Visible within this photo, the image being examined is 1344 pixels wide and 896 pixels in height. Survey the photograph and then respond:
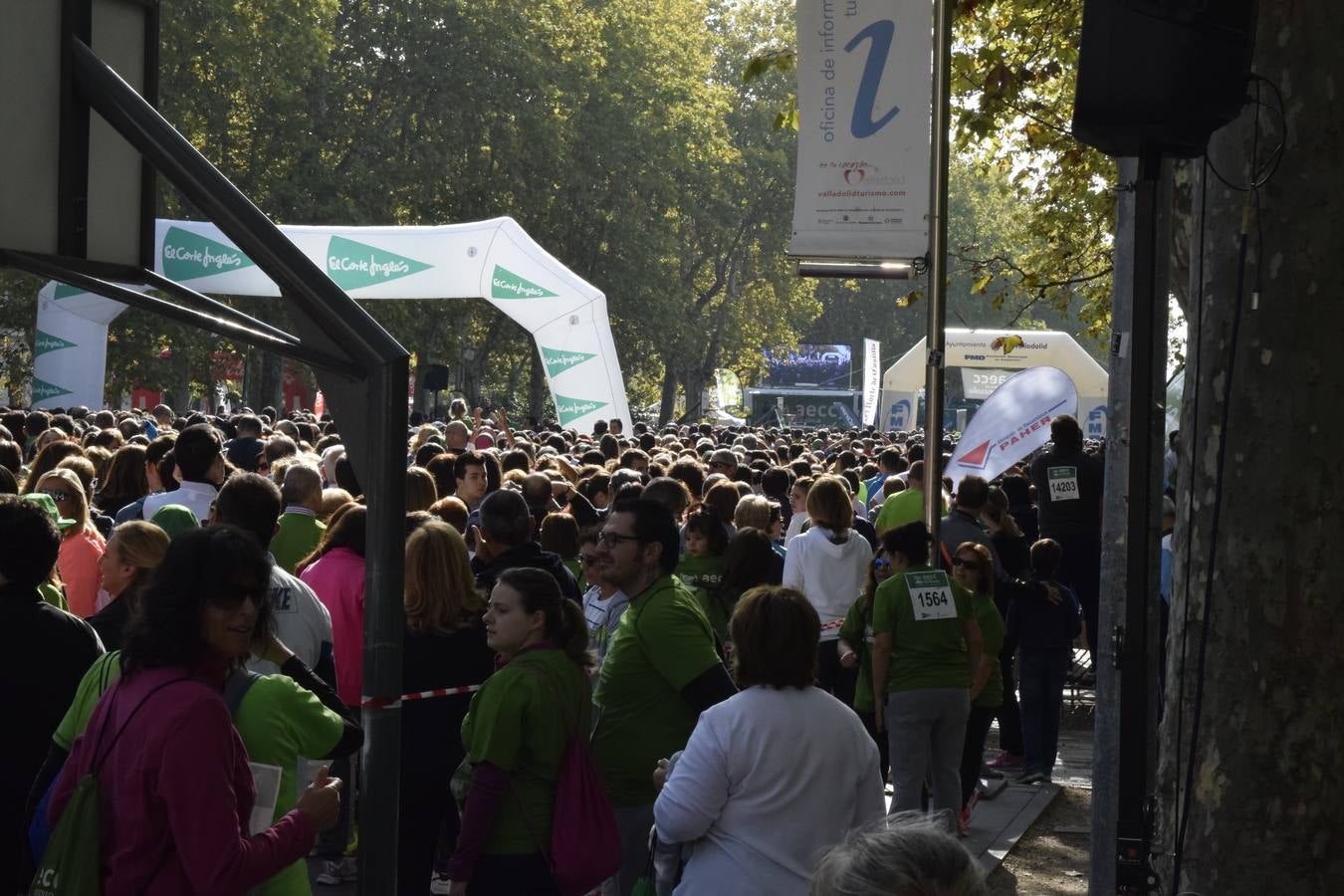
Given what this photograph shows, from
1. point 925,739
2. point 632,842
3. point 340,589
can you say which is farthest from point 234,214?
point 925,739

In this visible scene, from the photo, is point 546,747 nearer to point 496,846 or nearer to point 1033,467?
point 496,846

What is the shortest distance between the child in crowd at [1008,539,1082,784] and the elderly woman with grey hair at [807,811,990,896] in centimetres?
876

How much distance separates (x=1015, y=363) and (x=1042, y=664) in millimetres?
19949

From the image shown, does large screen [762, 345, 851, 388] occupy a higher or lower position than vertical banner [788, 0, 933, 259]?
higher

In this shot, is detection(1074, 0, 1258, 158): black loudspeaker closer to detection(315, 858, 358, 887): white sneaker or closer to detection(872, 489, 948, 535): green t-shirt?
detection(315, 858, 358, 887): white sneaker

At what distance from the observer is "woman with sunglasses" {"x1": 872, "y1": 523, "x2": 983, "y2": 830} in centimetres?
785

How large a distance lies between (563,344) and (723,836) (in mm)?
19034

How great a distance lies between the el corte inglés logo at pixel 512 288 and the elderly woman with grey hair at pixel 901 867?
2117cm

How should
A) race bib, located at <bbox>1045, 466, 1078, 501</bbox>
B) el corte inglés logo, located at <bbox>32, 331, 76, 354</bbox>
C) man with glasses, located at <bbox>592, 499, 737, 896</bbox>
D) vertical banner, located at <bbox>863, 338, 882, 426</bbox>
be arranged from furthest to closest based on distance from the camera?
vertical banner, located at <bbox>863, 338, 882, 426</bbox> → el corte inglés logo, located at <bbox>32, 331, 76, 354</bbox> → race bib, located at <bbox>1045, 466, 1078, 501</bbox> → man with glasses, located at <bbox>592, 499, 737, 896</bbox>

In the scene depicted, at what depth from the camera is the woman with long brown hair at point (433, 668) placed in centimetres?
600

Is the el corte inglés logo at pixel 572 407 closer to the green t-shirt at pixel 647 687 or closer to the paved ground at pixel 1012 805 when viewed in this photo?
the paved ground at pixel 1012 805

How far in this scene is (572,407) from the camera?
77.0ft

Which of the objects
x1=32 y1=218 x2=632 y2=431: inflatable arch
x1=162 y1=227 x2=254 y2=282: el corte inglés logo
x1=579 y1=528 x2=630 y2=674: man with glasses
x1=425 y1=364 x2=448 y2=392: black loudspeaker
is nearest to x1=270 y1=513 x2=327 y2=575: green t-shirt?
x1=579 y1=528 x2=630 y2=674: man with glasses

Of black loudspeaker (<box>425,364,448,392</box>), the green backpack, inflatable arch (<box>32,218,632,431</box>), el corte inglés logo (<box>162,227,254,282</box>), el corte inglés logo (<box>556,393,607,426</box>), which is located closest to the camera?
the green backpack
